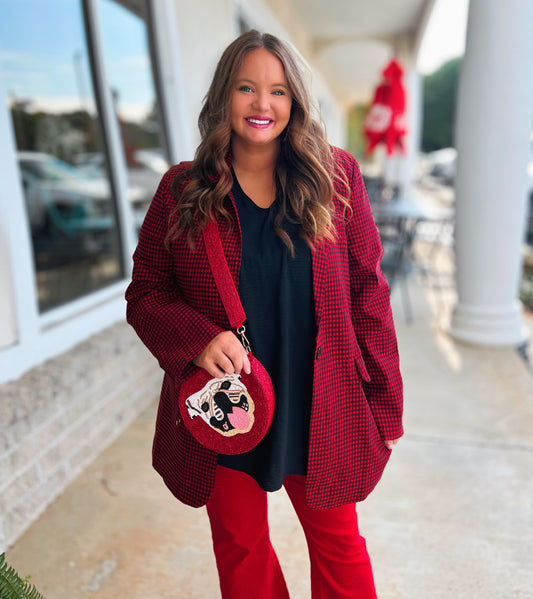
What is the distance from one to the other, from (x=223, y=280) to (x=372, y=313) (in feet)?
1.21

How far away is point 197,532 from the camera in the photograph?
2162mm

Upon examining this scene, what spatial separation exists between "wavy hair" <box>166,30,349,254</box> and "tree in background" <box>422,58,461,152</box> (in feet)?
129

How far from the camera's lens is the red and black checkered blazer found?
1216 millimetres

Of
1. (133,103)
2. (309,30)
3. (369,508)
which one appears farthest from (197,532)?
(309,30)

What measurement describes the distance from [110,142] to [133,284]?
2.22 meters

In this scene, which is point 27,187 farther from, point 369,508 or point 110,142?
point 369,508

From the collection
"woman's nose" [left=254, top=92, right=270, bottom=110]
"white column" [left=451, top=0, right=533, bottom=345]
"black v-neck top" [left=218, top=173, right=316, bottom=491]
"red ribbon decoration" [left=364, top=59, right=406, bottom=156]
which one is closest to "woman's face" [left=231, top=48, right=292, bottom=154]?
"woman's nose" [left=254, top=92, right=270, bottom=110]

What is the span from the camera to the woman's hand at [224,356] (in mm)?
1140

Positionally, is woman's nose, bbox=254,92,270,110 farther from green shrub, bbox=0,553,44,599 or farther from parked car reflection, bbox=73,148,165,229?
parked car reflection, bbox=73,148,165,229

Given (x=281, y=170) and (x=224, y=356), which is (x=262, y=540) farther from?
(x=281, y=170)

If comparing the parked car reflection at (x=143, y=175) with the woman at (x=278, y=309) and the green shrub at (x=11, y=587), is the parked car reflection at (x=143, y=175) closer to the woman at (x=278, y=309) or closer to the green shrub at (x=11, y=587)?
the woman at (x=278, y=309)

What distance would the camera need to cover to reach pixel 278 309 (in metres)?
1.21

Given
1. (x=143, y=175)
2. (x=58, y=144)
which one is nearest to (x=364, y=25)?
(x=58, y=144)

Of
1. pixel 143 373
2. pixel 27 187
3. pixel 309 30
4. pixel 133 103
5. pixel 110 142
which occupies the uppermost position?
pixel 309 30
